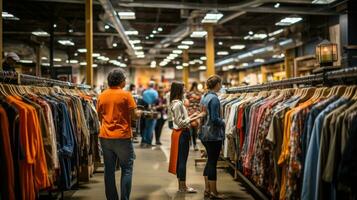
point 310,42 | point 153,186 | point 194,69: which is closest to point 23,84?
point 153,186

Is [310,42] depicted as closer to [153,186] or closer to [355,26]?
[355,26]

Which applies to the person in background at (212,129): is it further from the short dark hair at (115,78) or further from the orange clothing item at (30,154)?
the orange clothing item at (30,154)

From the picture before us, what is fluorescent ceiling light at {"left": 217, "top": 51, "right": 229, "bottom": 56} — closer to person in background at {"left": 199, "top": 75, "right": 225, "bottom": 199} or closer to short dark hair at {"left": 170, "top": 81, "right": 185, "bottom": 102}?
short dark hair at {"left": 170, "top": 81, "right": 185, "bottom": 102}

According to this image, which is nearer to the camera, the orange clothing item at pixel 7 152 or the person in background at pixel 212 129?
the orange clothing item at pixel 7 152

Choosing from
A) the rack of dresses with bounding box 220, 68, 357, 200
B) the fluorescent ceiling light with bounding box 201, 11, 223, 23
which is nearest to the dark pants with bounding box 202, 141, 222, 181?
the rack of dresses with bounding box 220, 68, 357, 200

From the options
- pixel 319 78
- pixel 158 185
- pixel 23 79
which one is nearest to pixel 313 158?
pixel 319 78

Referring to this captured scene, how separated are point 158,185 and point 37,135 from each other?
3.04 metres

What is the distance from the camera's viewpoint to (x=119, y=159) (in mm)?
4324

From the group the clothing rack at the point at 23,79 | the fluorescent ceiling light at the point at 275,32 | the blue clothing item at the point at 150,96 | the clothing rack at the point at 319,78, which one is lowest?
the blue clothing item at the point at 150,96

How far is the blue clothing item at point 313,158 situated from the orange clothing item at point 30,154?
6.81ft

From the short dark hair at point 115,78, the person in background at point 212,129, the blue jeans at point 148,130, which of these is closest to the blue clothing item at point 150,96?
the blue jeans at point 148,130

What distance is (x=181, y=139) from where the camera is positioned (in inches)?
213

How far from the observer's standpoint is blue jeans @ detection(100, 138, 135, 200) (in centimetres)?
425

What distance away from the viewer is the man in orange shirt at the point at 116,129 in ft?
13.9
